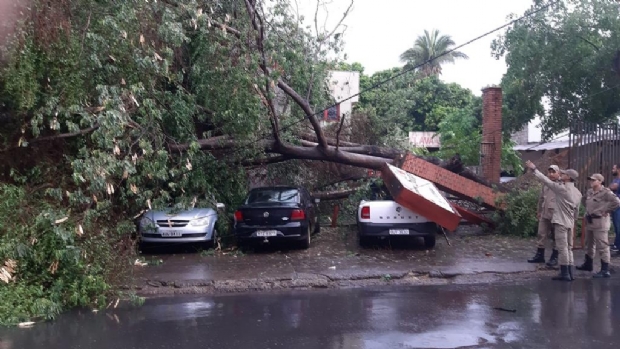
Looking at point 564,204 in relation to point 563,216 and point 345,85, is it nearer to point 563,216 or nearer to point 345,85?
point 563,216

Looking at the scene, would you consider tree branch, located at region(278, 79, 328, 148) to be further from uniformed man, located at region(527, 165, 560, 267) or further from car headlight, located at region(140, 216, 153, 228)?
uniformed man, located at region(527, 165, 560, 267)

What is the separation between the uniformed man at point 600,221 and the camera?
33.8 ft

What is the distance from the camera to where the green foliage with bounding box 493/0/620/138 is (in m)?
17.6

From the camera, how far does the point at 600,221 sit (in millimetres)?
10352

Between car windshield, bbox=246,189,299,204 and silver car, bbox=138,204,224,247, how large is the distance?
112cm

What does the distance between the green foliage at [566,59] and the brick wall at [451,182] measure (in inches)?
231

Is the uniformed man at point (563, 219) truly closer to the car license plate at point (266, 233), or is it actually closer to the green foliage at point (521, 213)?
the green foliage at point (521, 213)

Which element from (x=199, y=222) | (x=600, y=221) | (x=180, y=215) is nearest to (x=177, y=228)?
(x=180, y=215)

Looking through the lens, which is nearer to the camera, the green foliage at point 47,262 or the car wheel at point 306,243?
the green foliage at point 47,262

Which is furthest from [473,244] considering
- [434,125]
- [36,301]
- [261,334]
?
[434,125]

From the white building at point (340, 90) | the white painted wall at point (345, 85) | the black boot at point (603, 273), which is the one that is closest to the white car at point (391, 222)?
the black boot at point (603, 273)

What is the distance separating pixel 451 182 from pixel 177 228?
6.47 metres

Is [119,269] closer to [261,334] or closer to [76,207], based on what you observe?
[76,207]

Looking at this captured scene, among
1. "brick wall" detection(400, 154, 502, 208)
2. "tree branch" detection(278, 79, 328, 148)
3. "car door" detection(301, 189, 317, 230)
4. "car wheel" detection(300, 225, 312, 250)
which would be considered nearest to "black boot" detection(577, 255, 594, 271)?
"brick wall" detection(400, 154, 502, 208)
